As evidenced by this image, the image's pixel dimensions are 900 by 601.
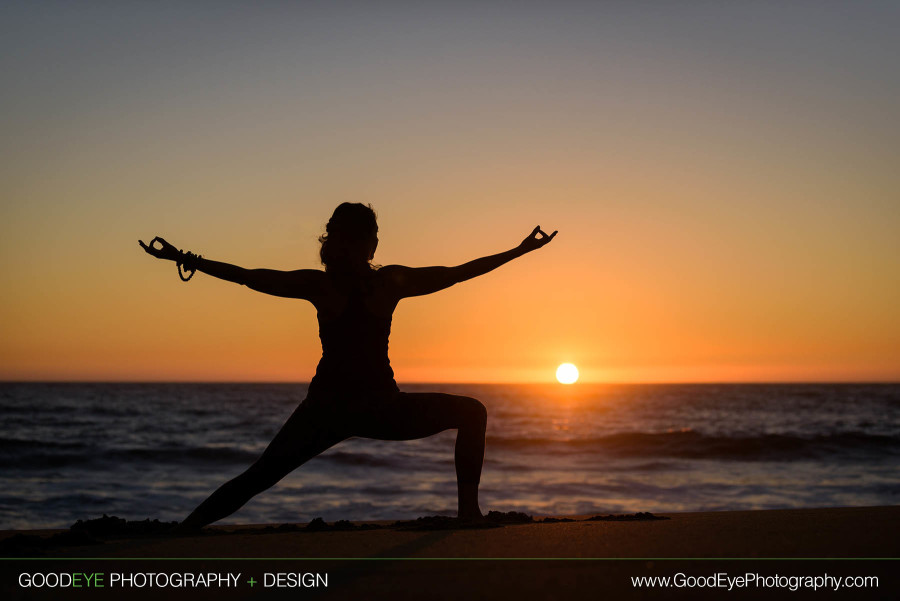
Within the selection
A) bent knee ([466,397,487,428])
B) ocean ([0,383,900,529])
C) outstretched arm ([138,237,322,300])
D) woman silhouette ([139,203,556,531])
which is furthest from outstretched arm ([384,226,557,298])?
ocean ([0,383,900,529])

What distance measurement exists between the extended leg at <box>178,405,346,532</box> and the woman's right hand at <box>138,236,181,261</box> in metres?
1.15

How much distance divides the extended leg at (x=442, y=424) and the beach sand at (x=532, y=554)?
373mm

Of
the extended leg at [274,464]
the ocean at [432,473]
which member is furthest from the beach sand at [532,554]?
the ocean at [432,473]

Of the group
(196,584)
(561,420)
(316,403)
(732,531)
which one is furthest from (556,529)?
(561,420)

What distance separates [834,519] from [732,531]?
2.87 feet

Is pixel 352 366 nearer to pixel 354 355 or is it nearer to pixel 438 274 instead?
pixel 354 355

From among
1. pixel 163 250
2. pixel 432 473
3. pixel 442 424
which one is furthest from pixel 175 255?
pixel 432 473

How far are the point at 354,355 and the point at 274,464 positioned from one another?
77 cm

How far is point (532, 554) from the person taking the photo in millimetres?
3623

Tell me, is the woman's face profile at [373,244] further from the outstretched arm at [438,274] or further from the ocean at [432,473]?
the ocean at [432,473]

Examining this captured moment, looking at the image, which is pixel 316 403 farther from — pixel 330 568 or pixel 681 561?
pixel 681 561

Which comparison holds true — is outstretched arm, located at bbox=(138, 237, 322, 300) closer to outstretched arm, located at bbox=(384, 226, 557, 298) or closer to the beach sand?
outstretched arm, located at bbox=(384, 226, 557, 298)

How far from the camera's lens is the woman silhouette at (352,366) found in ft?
15.1

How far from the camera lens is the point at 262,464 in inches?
181
